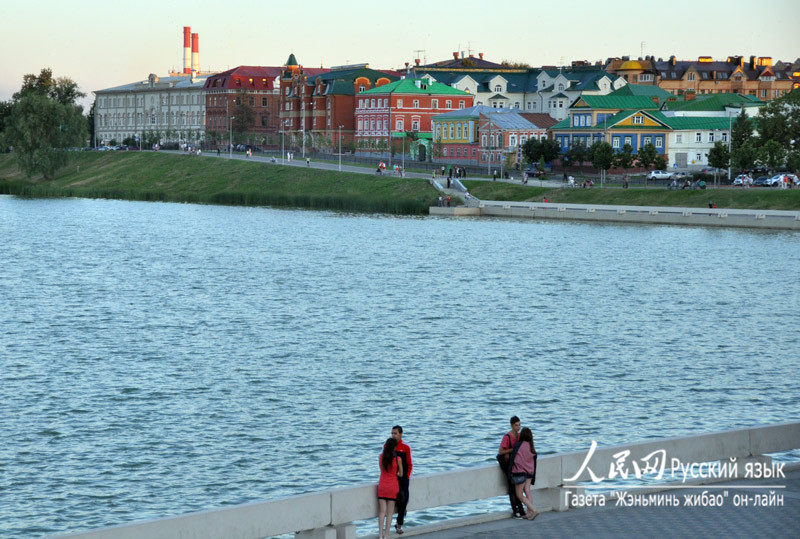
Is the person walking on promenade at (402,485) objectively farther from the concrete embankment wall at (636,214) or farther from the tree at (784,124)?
the tree at (784,124)

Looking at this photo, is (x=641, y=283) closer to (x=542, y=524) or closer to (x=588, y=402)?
(x=588, y=402)

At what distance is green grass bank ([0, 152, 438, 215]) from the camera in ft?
416

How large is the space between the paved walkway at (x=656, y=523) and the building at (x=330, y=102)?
157743 millimetres

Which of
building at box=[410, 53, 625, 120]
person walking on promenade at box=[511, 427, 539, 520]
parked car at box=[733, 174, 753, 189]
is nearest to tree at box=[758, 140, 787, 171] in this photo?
parked car at box=[733, 174, 753, 189]

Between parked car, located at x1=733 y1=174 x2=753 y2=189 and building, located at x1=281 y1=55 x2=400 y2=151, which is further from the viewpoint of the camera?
building, located at x1=281 y1=55 x2=400 y2=151

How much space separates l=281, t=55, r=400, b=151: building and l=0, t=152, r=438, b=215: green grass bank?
2324 centimetres

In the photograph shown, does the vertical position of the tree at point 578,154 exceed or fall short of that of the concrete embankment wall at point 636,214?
it exceeds it

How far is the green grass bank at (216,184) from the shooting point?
12675 cm

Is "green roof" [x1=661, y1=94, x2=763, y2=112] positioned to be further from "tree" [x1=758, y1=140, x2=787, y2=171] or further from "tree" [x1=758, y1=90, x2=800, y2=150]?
"tree" [x1=758, y1=140, x2=787, y2=171]

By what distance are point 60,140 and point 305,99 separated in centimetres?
4282

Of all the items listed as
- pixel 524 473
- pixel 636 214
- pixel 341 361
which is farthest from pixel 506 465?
pixel 636 214

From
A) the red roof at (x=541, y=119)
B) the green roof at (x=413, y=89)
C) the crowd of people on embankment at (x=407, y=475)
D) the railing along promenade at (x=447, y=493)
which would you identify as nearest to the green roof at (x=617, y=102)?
the red roof at (x=541, y=119)

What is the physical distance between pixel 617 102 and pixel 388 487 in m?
133

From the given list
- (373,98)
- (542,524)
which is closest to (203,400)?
(542,524)
